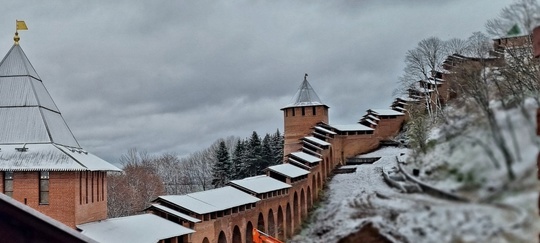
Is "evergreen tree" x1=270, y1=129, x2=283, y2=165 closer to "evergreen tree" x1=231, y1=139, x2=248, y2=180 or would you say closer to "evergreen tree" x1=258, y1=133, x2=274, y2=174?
"evergreen tree" x1=258, y1=133, x2=274, y2=174

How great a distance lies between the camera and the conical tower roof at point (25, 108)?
15898 mm

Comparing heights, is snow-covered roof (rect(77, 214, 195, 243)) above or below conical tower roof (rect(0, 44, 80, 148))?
below

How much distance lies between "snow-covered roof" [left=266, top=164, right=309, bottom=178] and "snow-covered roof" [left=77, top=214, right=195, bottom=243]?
9657mm

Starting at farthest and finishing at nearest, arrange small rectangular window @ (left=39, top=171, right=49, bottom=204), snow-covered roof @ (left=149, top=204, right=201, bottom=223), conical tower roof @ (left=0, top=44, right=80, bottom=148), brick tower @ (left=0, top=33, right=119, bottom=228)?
conical tower roof @ (left=0, top=44, right=80, bottom=148) → small rectangular window @ (left=39, top=171, right=49, bottom=204) → brick tower @ (left=0, top=33, right=119, bottom=228) → snow-covered roof @ (left=149, top=204, right=201, bottom=223)

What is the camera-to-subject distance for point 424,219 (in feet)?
4.44

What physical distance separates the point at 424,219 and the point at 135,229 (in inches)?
505

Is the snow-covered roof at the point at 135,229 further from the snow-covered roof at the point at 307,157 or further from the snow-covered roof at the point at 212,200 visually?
the snow-covered roof at the point at 307,157

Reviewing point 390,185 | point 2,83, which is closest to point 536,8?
point 390,185

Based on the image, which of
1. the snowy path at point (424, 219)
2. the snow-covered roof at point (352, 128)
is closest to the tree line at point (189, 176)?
the snow-covered roof at point (352, 128)

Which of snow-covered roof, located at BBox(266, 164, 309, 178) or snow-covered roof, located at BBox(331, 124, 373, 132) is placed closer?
snow-covered roof, located at BBox(266, 164, 309, 178)

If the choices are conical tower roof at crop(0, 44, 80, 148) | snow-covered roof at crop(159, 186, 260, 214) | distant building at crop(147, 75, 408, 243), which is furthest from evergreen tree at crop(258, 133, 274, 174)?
conical tower roof at crop(0, 44, 80, 148)

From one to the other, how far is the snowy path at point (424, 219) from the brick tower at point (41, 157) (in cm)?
1436

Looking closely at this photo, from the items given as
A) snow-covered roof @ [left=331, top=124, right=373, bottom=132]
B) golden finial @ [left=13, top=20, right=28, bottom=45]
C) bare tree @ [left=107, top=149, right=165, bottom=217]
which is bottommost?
bare tree @ [left=107, top=149, right=165, bottom=217]

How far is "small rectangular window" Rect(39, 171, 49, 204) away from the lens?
15.0m
